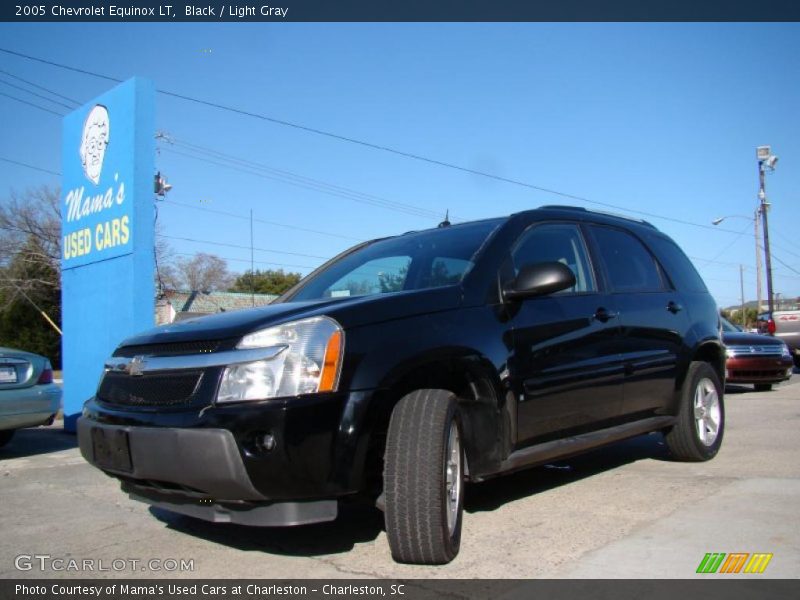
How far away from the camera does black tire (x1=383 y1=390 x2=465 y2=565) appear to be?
10.1 ft

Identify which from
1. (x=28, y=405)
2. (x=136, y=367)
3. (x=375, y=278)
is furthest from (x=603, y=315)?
(x=28, y=405)

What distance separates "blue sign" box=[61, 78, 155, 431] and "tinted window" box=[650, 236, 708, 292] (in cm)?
560

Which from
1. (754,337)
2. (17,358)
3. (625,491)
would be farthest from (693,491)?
(754,337)

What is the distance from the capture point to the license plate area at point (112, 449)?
3.28 m

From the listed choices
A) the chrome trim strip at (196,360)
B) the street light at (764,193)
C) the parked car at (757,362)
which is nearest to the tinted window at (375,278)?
the chrome trim strip at (196,360)

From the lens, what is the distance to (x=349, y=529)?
404cm

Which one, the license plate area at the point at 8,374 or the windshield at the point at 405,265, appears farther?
the license plate area at the point at 8,374

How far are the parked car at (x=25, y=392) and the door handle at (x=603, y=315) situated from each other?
17.3ft

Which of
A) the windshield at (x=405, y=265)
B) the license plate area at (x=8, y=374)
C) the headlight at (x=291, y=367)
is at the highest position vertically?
the windshield at (x=405, y=265)

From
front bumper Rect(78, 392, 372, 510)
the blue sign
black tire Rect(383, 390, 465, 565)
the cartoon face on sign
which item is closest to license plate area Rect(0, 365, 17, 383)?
the blue sign

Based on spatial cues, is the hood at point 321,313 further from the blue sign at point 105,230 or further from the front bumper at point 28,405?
the blue sign at point 105,230

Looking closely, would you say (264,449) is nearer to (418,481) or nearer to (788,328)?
(418,481)

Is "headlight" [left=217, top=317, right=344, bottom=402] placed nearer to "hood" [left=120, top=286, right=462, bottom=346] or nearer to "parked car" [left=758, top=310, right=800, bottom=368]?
"hood" [left=120, top=286, right=462, bottom=346]

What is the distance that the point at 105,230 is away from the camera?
29.3ft
